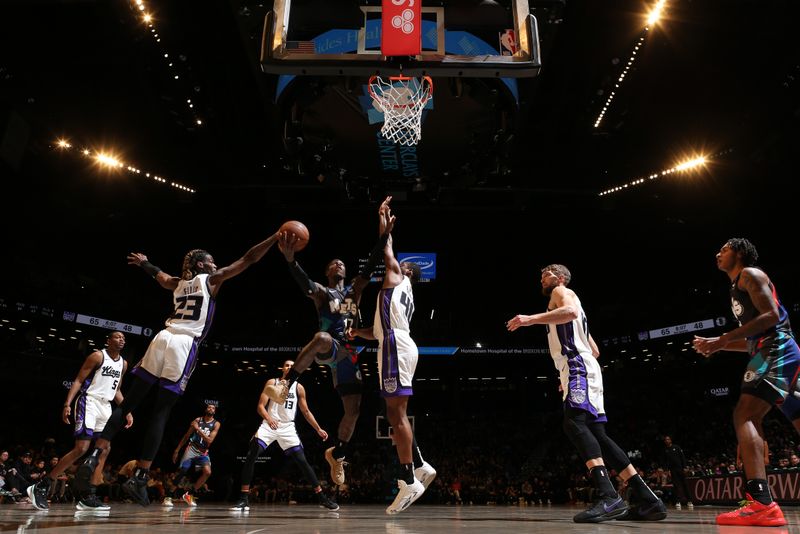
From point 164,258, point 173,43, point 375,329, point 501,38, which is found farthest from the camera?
point 164,258

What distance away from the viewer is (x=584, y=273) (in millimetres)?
21766

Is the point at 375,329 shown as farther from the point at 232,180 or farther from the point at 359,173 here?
the point at 232,180

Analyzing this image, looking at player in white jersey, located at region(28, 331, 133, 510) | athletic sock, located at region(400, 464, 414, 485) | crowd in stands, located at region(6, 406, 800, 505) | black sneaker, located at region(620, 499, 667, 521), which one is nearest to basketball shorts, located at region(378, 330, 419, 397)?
athletic sock, located at region(400, 464, 414, 485)

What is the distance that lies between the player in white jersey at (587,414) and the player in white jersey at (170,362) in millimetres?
2283

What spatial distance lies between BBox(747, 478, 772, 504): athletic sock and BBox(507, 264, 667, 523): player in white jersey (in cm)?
61

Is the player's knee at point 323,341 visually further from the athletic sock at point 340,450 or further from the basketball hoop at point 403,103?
the basketball hoop at point 403,103

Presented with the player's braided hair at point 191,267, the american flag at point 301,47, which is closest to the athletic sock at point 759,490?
the player's braided hair at point 191,267

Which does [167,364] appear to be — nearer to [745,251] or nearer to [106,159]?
[745,251]

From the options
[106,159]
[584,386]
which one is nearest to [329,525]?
[584,386]

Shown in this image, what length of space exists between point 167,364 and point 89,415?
3.21m

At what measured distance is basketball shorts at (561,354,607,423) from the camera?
449 centimetres

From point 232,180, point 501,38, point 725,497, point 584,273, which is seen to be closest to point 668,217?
point 584,273

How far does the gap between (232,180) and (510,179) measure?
7.75 meters

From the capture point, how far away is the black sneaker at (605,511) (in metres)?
4.16
